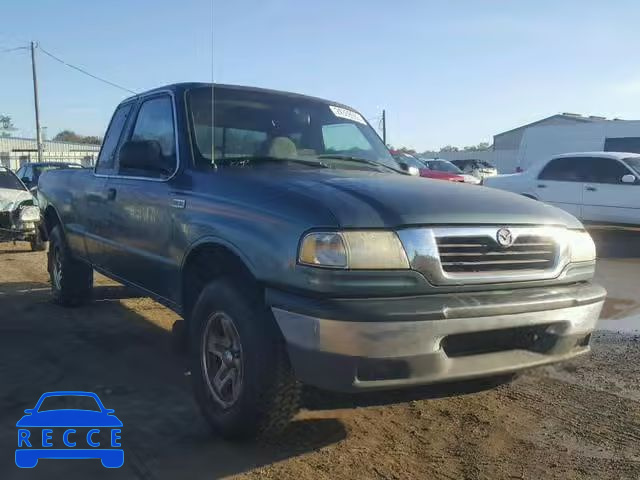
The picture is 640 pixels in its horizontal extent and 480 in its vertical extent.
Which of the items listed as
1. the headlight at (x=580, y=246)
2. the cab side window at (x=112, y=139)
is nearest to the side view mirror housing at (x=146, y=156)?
the cab side window at (x=112, y=139)

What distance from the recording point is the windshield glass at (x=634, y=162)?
12238 millimetres

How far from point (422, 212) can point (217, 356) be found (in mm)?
1357

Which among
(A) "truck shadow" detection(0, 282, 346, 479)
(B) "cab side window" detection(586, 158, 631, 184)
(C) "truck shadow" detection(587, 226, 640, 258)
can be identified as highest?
(B) "cab side window" detection(586, 158, 631, 184)

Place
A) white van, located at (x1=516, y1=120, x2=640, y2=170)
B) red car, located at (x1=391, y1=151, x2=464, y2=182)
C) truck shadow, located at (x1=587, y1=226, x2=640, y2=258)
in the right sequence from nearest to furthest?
truck shadow, located at (x1=587, y1=226, x2=640, y2=258) → red car, located at (x1=391, y1=151, x2=464, y2=182) → white van, located at (x1=516, y1=120, x2=640, y2=170)

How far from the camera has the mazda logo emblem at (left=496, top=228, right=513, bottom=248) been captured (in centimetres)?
301

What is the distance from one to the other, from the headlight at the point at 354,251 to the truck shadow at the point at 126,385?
112 centimetres

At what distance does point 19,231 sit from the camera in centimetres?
1085

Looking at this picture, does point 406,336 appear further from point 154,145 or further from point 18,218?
point 18,218

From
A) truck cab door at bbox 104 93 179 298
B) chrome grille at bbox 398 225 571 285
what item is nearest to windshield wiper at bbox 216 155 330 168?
truck cab door at bbox 104 93 179 298

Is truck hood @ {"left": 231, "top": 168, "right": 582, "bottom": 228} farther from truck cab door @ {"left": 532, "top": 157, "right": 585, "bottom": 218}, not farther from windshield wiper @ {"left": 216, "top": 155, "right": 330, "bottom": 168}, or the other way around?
truck cab door @ {"left": 532, "top": 157, "right": 585, "bottom": 218}

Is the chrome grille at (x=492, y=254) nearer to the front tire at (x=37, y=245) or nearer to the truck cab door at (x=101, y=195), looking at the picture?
the truck cab door at (x=101, y=195)

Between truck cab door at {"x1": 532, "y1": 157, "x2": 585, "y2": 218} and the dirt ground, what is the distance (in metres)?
8.25

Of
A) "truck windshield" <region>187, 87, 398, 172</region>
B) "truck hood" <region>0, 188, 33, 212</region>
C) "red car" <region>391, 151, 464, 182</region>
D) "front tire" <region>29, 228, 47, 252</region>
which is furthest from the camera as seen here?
"red car" <region>391, 151, 464, 182</region>

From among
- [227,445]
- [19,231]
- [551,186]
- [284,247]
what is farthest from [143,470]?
[551,186]
